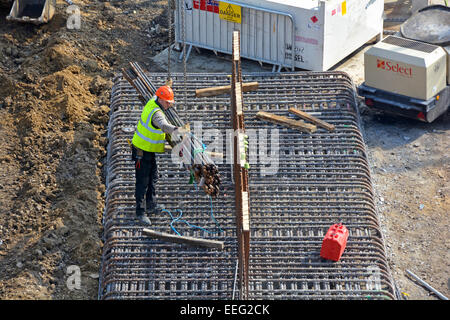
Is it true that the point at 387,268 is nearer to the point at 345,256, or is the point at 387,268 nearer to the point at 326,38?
the point at 345,256

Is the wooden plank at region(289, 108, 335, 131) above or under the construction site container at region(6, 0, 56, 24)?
under

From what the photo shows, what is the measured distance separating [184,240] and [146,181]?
40.2 inches

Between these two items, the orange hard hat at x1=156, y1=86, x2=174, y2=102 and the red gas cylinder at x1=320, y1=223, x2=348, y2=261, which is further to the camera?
the orange hard hat at x1=156, y1=86, x2=174, y2=102

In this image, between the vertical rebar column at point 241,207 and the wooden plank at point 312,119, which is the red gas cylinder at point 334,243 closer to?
Result: the vertical rebar column at point 241,207

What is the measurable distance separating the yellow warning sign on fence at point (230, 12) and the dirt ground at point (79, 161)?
6.28 ft

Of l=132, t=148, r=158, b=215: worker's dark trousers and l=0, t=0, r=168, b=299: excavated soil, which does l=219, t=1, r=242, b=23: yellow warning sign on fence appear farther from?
l=132, t=148, r=158, b=215: worker's dark trousers

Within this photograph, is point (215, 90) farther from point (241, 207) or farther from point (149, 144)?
point (241, 207)

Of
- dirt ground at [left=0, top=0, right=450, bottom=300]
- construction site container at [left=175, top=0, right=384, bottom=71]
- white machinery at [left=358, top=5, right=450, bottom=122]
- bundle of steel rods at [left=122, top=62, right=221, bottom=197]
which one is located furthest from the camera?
construction site container at [left=175, top=0, right=384, bottom=71]

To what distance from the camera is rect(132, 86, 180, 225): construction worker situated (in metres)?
9.30

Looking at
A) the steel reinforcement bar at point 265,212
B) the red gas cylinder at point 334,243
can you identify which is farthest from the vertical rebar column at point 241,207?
the red gas cylinder at point 334,243

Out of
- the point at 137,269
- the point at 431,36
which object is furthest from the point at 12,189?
the point at 431,36

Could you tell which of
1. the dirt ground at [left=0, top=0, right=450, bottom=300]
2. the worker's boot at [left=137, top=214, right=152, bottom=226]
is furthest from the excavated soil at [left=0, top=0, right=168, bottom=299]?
the worker's boot at [left=137, top=214, right=152, bottom=226]

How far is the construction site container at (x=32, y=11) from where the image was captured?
578 inches

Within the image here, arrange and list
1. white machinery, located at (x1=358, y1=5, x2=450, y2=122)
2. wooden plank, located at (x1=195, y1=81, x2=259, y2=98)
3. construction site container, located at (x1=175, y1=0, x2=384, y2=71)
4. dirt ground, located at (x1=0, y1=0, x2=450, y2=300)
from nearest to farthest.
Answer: dirt ground, located at (x1=0, y1=0, x2=450, y2=300), white machinery, located at (x1=358, y1=5, x2=450, y2=122), wooden plank, located at (x1=195, y1=81, x2=259, y2=98), construction site container, located at (x1=175, y1=0, x2=384, y2=71)
